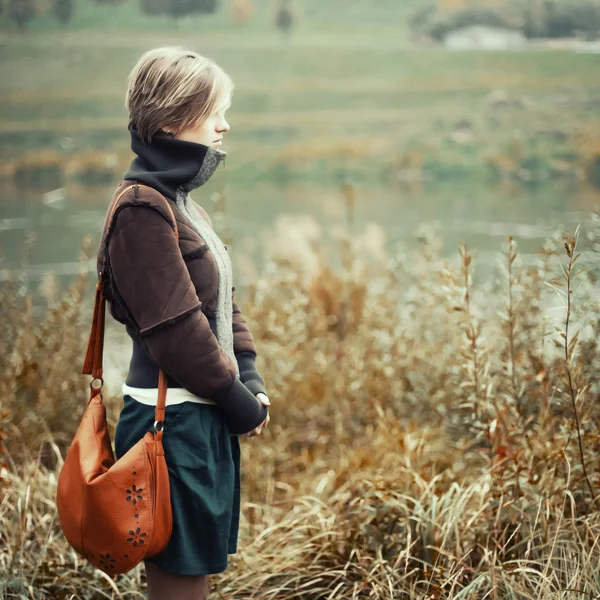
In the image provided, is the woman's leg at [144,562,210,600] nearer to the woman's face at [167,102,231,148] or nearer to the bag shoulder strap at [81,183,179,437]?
the bag shoulder strap at [81,183,179,437]

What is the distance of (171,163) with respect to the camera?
7.00ft

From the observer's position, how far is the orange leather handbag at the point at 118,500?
1997 millimetres

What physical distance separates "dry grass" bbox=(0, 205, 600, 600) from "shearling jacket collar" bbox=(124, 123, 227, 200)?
1102 mm

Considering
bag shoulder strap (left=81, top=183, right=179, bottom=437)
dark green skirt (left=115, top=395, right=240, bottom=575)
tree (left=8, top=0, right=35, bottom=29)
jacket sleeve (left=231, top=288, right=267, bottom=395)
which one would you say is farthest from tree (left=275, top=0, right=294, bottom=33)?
dark green skirt (left=115, top=395, right=240, bottom=575)

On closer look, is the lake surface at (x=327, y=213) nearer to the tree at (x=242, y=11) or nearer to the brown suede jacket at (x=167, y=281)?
the tree at (x=242, y=11)

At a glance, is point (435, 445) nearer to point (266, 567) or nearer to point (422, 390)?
point (422, 390)

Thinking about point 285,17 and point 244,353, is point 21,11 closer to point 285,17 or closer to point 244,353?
point 285,17

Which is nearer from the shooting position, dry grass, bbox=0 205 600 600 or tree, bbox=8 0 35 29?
dry grass, bbox=0 205 600 600

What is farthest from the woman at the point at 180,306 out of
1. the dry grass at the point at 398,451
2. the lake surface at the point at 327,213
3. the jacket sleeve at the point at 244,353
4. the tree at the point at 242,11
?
the tree at the point at 242,11

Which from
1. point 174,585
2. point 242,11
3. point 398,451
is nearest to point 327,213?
point 242,11

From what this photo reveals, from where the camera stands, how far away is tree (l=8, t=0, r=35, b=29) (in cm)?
1070

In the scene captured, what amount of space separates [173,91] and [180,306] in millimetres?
546

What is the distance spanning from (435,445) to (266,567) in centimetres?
123

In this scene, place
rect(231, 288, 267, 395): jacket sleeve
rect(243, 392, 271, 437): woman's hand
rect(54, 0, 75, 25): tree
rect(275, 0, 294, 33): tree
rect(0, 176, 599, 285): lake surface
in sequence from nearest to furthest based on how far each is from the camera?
rect(243, 392, 271, 437): woman's hand < rect(231, 288, 267, 395): jacket sleeve < rect(0, 176, 599, 285): lake surface < rect(54, 0, 75, 25): tree < rect(275, 0, 294, 33): tree
